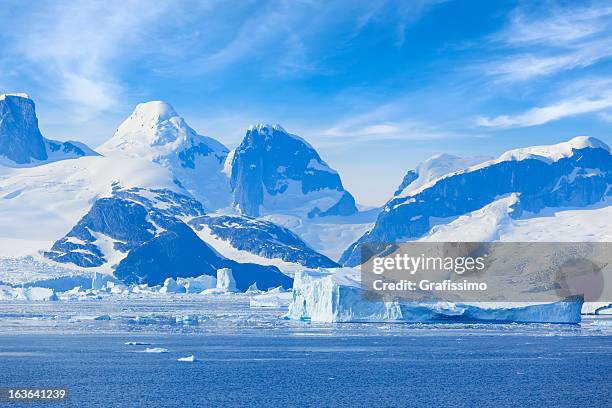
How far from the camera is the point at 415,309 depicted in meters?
128

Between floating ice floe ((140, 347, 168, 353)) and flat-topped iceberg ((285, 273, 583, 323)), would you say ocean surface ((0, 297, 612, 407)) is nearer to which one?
floating ice floe ((140, 347, 168, 353))

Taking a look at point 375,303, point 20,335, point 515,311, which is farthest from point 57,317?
point 515,311

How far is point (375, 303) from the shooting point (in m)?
126

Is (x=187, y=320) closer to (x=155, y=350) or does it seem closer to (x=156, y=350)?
(x=156, y=350)

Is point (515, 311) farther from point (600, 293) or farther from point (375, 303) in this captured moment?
point (600, 293)

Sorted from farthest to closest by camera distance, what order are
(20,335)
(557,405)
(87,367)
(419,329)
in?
1. (419,329)
2. (20,335)
3. (87,367)
4. (557,405)

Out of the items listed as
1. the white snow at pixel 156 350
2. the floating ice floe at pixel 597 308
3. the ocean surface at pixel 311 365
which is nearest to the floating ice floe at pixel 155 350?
the white snow at pixel 156 350

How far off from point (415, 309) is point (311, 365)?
49.5m

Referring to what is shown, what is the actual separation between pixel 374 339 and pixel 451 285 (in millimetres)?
83342

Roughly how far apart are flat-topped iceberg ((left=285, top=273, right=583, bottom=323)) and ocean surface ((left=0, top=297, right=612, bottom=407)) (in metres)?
6.41

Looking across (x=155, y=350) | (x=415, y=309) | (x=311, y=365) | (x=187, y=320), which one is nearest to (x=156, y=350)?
(x=155, y=350)

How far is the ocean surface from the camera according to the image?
2532 inches

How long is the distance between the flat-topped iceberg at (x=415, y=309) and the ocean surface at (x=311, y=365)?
21.0 feet

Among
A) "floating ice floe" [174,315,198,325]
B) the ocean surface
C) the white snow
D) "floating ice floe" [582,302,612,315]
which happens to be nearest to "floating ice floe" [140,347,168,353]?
the white snow
